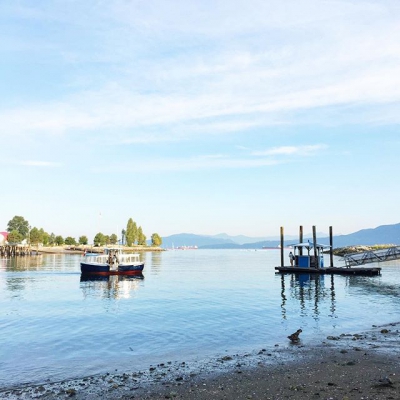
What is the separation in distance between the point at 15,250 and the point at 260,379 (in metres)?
170

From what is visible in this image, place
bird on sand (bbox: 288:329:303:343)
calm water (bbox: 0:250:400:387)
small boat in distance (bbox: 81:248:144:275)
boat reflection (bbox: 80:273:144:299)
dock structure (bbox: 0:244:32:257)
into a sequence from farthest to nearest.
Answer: dock structure (bbox: 0:244:32:257), small boat in distance (bbox: 81:248:144:275), boat reflection (bbox: 80:273:144:299), bird on sand (bbox: 288:329:303:343), calm water (bbox: 0:250:400:387)

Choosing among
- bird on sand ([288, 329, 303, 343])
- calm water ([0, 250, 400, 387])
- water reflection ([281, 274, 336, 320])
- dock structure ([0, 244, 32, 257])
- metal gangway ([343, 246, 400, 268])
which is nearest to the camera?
calm water ([0, 250, 400, 387])

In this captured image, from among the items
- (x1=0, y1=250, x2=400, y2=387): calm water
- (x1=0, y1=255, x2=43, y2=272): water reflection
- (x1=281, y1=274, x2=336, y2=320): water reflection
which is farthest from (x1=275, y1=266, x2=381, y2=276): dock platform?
(x1=0, y1=255, x2=43, y2=272): water reflection

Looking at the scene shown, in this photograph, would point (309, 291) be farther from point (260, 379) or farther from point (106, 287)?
point (260, 379)

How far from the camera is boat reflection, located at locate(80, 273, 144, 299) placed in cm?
4753

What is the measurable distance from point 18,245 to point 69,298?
137799 millimetres

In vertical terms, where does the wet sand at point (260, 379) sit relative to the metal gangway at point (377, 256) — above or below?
below

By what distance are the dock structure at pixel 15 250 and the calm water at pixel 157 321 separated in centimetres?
12557

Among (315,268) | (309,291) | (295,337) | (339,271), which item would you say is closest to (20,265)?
(315,268)

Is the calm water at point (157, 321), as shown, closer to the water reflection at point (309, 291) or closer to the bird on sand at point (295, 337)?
the water reflection at point (309, 291)

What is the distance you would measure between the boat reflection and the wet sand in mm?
29052

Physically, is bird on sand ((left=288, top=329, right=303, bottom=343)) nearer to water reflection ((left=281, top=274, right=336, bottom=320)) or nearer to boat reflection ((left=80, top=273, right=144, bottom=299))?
water reflection ((left=281, top=274, right=336, bottom=320))

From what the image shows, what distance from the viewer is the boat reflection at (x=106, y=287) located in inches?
1871

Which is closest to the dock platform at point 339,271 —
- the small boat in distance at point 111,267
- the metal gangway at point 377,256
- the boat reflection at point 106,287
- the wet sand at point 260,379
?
the metal gangway at point 377,256
